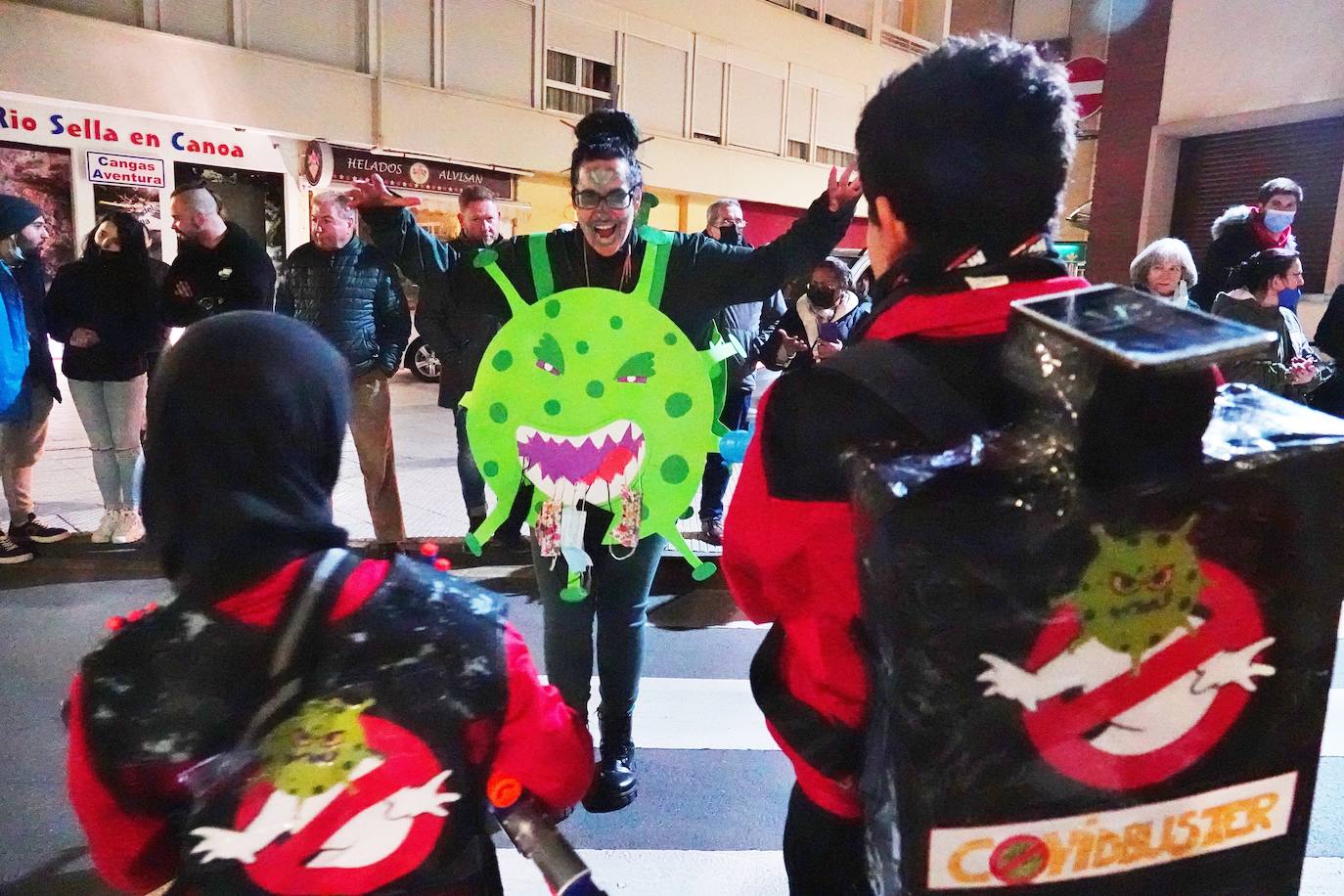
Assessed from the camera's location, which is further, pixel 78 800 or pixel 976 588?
pixel 78 800

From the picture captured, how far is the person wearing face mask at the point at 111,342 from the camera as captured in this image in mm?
4801

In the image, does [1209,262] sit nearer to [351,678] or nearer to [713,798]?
[713,798]

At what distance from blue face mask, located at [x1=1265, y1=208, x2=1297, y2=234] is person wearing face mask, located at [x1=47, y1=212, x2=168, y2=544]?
6.32m

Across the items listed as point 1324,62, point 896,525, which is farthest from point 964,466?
point 1324,62

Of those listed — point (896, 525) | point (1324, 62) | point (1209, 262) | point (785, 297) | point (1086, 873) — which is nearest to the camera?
point (896, 525)

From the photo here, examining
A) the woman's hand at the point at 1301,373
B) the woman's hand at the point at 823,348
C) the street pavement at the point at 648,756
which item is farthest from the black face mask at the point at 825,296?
the woman's hand at the point at 1301,373

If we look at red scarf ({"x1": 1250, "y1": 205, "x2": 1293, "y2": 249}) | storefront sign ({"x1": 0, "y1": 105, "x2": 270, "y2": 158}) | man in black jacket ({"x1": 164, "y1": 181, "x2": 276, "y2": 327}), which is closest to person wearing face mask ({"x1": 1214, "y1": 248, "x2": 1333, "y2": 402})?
red scarf ({"x1": 1250, "y1": 205, "x2": 1293, "y2": 249})

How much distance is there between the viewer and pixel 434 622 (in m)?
1.17

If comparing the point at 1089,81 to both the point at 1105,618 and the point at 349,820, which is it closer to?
the point at 1105,618

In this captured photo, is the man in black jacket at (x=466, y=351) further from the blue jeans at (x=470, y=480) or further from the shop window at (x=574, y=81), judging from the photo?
the shop window at (x=574, y=81)

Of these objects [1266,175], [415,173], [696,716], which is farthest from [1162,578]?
[415,173]

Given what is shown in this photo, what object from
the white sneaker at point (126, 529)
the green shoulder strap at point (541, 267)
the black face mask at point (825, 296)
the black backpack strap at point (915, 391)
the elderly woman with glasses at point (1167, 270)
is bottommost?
the white sneaker at point (126, 529)

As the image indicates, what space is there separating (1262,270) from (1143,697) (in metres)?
4.62

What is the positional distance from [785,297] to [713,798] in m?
4.10
